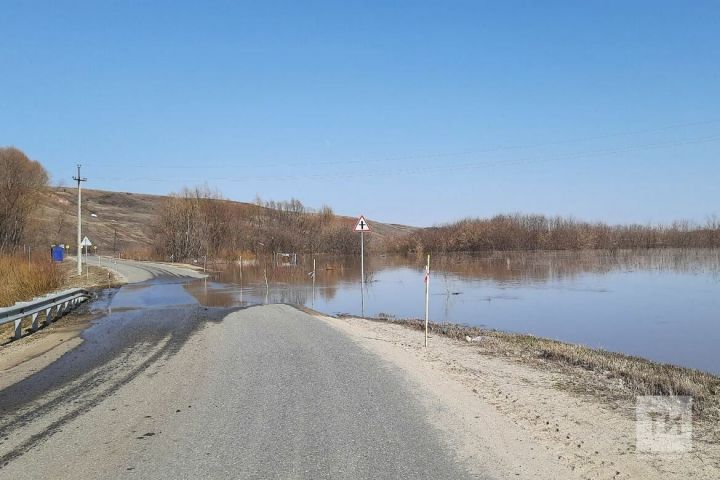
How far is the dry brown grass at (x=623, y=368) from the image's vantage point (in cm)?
735

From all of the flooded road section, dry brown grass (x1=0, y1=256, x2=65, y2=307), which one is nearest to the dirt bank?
the flooded road section

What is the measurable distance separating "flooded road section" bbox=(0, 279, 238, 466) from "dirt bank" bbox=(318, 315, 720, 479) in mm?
4132

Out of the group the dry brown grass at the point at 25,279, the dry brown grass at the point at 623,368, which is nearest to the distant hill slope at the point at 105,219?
the dry brown grass at the point at 25,279

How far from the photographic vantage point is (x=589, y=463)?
5.00m

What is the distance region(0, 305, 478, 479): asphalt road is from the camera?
4.90 metres

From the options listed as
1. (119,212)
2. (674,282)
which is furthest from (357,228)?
(119,212)

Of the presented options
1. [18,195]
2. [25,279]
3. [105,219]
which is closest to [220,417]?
[25,279]

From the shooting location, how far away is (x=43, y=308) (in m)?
14.8

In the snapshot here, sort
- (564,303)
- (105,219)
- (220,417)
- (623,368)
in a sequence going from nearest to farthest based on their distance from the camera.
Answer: (220,417) < (623,368) < (564,303) < (105,219)

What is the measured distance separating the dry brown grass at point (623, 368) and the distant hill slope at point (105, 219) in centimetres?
6724

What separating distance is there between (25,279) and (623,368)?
1978 cm

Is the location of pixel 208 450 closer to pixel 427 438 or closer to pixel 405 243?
pixel 427 438

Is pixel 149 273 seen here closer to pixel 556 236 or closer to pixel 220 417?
pixel 220 417

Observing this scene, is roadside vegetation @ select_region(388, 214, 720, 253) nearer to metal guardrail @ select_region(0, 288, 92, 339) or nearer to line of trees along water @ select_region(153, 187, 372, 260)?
line of trees along water @ select_region(153, 187, 372, 260)
